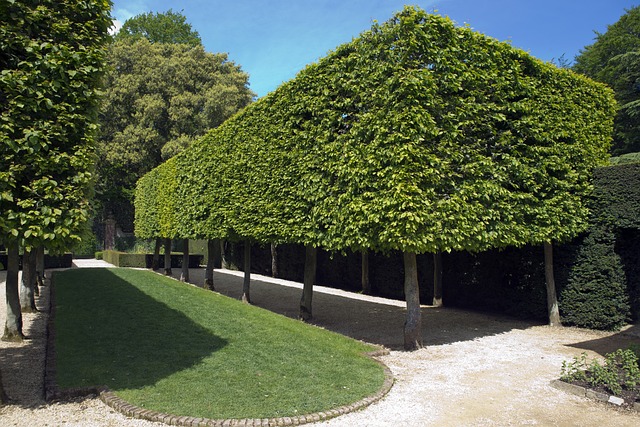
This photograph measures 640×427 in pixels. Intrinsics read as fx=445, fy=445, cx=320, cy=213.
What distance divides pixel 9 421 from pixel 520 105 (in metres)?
11.2

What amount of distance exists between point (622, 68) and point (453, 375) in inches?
1134

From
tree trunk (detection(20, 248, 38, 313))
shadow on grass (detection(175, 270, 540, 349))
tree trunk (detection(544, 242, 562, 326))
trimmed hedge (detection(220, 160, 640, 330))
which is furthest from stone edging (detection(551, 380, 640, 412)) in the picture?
tree trunk (detection(20, 248, 38, 313))

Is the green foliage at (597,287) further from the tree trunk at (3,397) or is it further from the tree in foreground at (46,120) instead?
the tree trunk at (3,397)

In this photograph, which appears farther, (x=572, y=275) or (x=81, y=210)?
(x=572, y=275)

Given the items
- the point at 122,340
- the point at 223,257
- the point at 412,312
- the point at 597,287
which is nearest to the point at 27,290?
the point at 122,340

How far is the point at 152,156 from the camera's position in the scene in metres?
35.8

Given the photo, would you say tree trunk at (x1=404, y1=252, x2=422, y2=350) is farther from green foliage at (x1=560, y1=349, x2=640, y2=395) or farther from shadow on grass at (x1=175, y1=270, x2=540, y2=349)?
green foliage at (x1=560, y1=349, x2=640, y2=395)

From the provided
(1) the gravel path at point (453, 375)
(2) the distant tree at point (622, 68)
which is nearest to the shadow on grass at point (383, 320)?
(1) the gravel path at point (453, 375)

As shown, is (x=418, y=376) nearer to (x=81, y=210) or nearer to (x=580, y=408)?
(x=580, y=408)

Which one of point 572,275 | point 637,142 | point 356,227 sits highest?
point 637,142

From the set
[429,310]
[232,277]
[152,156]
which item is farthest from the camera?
[152,156]

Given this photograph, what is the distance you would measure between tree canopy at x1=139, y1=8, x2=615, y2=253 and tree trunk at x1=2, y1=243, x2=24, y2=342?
19.3ft

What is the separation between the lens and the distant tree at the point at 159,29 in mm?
43094

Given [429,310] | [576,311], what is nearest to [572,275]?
[576,311]
